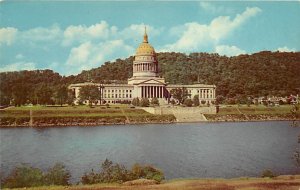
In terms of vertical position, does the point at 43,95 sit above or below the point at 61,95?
below

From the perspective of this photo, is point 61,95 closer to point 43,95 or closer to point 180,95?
point 43,95

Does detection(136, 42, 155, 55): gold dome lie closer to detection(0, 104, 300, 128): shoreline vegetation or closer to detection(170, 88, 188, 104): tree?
detection(170, 88, 188, 104): tree

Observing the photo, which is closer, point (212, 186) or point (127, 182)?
point (212, 186)

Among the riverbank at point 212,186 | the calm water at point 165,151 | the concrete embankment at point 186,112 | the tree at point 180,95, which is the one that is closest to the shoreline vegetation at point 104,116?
the concrete embankment at point 186,112

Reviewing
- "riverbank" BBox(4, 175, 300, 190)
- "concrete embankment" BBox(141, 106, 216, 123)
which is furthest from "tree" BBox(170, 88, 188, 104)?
"riverbank" BBox(4, 175, 300, 190)

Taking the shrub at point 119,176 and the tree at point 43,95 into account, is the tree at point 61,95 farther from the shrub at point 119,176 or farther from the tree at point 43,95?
the shrub at point 119,176

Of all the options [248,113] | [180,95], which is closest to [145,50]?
[180,95]
